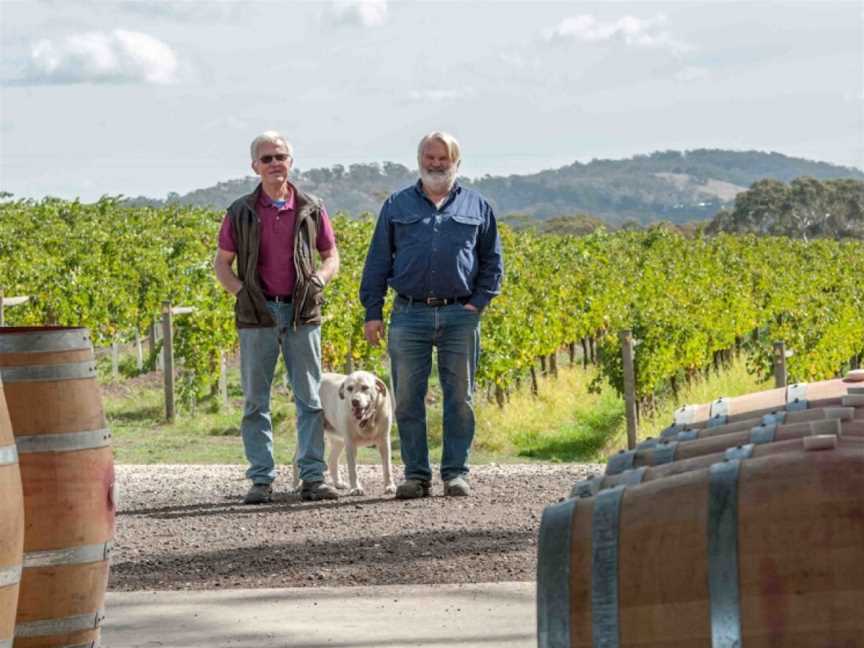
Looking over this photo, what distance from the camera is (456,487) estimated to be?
8.75m

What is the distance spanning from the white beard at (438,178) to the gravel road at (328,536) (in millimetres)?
1678

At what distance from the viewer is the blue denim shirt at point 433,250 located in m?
8.27

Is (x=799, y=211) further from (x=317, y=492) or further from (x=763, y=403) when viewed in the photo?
(x=763, y=403)

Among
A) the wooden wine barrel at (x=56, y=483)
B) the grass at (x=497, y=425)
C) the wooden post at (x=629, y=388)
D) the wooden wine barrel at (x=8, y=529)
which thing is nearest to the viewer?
the wooden wine barrel at (x=8, y=529)

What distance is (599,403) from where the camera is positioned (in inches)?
750

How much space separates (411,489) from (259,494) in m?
0.86

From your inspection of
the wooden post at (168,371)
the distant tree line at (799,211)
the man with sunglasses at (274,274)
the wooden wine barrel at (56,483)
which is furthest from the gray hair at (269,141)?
the distant tree line at (799,211)

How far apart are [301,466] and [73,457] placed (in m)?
4.34

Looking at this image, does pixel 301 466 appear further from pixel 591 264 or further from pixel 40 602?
pixel 591 264

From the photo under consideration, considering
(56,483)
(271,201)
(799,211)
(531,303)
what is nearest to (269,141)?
(271,201)

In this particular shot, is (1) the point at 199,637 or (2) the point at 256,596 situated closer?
(1) the point at 199,637

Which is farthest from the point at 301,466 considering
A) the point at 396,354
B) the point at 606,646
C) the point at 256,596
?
the point at 606,646

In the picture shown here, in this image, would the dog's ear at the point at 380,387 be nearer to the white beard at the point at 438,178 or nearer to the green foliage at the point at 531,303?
the white beard at the point at 438,178

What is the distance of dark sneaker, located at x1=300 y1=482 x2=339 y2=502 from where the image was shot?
8.81m
